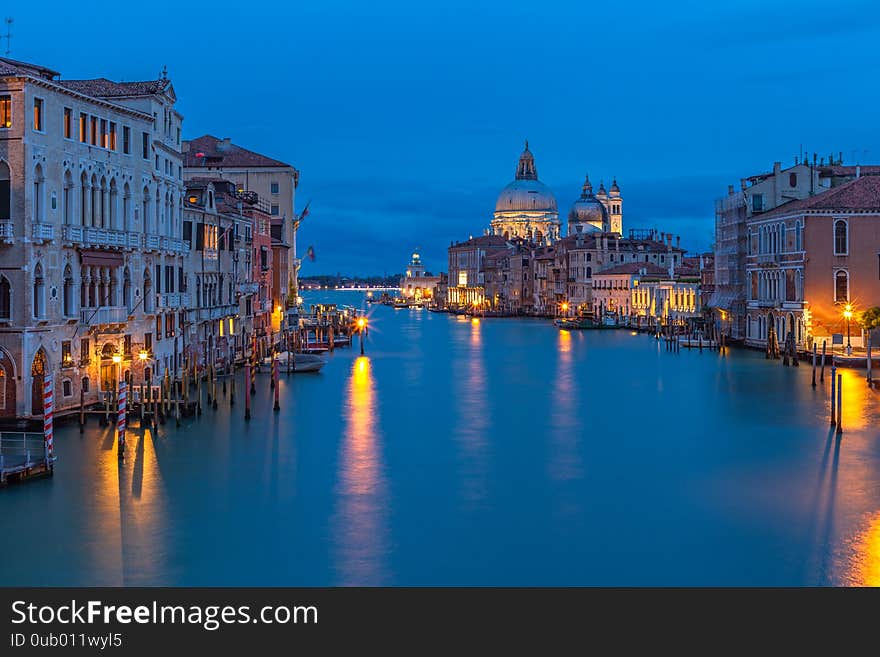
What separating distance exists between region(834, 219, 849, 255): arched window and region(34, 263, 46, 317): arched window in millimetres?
22504

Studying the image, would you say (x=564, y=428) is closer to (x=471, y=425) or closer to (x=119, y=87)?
(x=471, y=425)

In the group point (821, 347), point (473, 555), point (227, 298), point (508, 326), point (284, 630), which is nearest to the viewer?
point (284, 630)

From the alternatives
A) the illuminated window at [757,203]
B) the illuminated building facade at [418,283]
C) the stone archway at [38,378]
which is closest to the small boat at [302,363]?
the stone archway at [38,378]

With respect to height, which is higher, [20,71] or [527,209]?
[527,209]

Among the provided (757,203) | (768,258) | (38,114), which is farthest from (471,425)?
(757,203)

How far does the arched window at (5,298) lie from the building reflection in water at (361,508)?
503cm

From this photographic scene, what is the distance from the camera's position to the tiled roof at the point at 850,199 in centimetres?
3249

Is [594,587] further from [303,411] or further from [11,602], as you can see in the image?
[303,411]

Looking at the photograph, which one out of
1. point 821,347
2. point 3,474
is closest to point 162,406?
point 3,474

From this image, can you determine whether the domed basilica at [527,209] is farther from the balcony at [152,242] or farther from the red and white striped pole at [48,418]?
the red and white striped pole at [48,418]

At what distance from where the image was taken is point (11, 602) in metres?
9.80

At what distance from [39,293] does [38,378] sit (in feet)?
3.94

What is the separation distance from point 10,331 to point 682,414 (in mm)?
11984

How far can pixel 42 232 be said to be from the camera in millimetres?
17188
